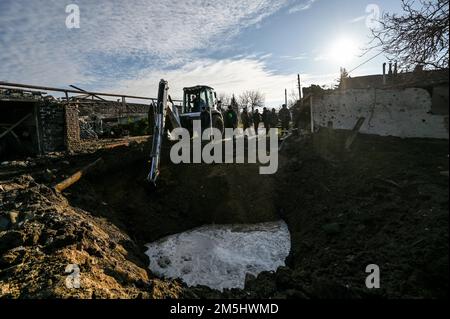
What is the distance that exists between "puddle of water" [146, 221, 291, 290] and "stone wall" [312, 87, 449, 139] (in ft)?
11.0

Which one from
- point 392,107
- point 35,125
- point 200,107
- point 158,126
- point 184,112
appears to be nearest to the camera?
point 392,107

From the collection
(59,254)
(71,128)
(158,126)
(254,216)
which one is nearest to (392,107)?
(254,216)

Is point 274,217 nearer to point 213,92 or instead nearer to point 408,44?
point 408,44

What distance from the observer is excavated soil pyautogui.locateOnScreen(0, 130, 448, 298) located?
3555 millimetres

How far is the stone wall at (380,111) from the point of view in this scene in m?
4.05

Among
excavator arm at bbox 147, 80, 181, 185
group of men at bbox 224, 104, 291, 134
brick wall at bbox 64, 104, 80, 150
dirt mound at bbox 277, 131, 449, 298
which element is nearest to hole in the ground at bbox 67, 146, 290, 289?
excavator arm at bbox 147, 80, 181, 185

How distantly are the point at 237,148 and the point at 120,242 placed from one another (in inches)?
238

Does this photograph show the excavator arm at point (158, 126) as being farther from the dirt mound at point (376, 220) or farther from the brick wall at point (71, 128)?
the brick wall at point (71, 128)

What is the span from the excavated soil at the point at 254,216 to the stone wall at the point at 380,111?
0.91 ft

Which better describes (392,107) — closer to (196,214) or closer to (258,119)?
(196,214)

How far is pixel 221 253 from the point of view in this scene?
6.45 metres

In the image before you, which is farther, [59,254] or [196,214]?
[196,214]

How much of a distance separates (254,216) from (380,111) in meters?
4.21

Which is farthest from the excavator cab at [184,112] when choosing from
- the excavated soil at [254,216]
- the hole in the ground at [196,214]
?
the excavated soil at [254,216]
